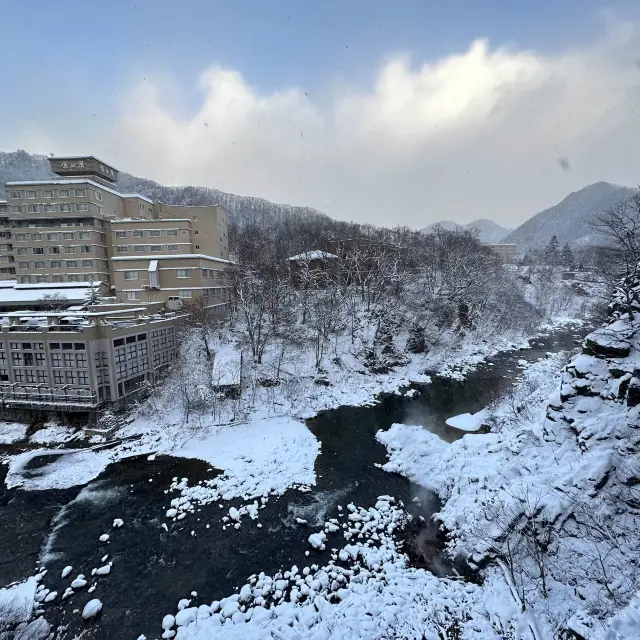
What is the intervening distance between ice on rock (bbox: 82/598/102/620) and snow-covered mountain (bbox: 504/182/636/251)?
437 feet

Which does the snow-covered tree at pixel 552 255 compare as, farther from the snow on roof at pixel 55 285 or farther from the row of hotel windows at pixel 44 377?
the snow on roof at pixel 55 285

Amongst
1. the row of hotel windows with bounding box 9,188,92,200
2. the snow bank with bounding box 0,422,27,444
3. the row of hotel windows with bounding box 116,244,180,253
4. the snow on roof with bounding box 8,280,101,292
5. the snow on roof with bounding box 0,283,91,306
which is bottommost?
the snow bank with bounding box 0,422,27,444

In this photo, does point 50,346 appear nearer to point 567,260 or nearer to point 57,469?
point 57,469

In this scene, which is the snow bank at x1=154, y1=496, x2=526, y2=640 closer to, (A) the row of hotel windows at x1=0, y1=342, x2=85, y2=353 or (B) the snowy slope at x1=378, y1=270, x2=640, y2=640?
(B) the snowy slope at x1=378, y1=270, x2=640, y2=640

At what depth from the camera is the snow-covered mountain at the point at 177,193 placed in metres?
88.9

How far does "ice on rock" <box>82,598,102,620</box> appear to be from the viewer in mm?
8133

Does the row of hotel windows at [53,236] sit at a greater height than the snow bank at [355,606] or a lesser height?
greater

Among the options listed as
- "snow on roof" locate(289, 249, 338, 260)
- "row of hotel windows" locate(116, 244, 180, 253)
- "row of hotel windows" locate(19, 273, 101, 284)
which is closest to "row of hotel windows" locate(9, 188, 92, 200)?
"row of hotel windows" locate(116, 244, 180, 253)

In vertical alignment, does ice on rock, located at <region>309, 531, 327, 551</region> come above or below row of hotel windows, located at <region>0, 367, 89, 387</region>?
below

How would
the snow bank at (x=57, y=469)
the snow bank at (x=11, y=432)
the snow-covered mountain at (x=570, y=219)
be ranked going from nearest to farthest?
the snow bank at (x=57, y=469), the snow bank at (x=11, y=432), the snow-covered mountain at (x=570, y=219)

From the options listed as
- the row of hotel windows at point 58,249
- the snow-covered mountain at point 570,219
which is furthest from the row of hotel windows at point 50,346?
the snow-covered mountain at point 570,219

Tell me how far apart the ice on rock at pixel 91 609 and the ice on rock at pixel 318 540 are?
581 centimetres

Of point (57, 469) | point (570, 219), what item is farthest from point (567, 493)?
point (570, 219)

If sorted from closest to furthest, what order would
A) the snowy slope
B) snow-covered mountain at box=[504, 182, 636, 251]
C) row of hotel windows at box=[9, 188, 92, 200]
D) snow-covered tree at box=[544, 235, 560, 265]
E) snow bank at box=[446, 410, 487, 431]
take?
the snowy slope
snow bank at box=[446, 410, 487, 431]
row of hotel windows at box=[9, 188, 92, 200]
snow-covered tree at box=[544, 235, 560, 265]
snow-covered mountain at box=[504, 182, 636, 251]
